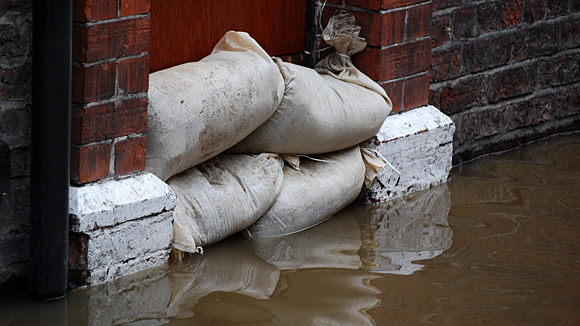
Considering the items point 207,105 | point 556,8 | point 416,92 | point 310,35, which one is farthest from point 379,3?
point 556,8

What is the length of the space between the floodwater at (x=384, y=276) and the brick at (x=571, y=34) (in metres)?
1.08

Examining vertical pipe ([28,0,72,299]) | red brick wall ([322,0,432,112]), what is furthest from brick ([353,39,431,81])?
vertical pipe ([28,0,72,299])

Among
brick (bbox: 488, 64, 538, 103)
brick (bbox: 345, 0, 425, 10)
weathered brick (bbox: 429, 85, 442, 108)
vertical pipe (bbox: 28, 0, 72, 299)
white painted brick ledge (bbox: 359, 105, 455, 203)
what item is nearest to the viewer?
vertical pipe (bbox: 28, 0, 72, 299)

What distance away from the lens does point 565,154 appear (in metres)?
4.09

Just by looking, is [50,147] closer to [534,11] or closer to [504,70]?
[504,70]

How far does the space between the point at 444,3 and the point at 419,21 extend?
271 millimetres

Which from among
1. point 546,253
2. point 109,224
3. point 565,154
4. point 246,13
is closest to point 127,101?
point 109,224

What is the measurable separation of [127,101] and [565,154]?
2403 millimetres

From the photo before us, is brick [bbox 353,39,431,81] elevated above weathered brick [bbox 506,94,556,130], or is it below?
above

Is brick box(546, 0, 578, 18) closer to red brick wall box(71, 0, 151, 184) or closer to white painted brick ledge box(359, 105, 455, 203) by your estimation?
white painted brick ledge box(359, 105, 455, 203)

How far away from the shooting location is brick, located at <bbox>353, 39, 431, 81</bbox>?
3.30 meters

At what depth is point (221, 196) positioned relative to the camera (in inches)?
107

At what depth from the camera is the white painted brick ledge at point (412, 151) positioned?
3.35m

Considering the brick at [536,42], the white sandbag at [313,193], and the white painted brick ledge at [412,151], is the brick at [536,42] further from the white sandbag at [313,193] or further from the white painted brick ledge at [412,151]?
the white sandbag at [313,193]
